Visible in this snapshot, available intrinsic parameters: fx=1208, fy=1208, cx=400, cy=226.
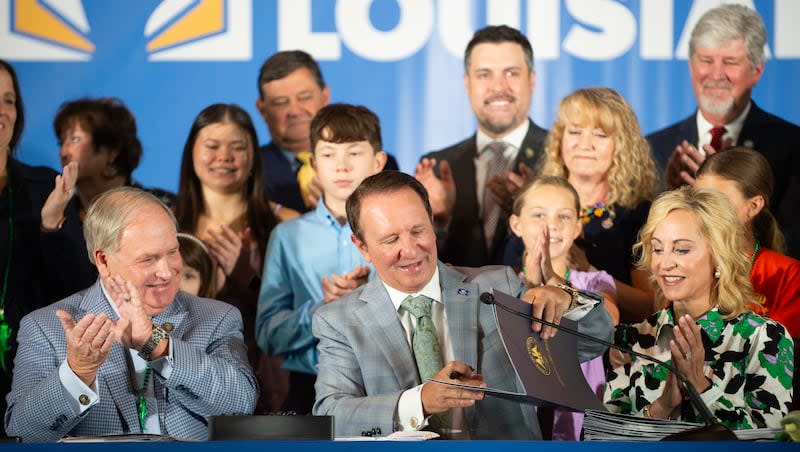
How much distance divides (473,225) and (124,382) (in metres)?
2.20

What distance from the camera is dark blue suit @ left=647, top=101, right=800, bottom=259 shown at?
17.7 feet

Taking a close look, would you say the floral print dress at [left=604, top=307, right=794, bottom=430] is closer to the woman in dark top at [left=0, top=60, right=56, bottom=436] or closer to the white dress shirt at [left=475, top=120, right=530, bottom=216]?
the white dress shirt at [left=475, top=120, right=530, bottom=216]

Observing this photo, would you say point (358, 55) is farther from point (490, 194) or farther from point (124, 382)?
point (124, 382)

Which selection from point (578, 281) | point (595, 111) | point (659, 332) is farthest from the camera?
point (595, 111)

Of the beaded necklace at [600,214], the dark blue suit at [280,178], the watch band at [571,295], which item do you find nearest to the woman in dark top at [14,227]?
the dark blue suit at [280,178]

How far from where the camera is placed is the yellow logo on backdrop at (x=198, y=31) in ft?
19.1

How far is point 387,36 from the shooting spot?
5.78 metres

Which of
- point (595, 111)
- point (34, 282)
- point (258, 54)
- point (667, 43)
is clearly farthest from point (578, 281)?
point (34, 282)

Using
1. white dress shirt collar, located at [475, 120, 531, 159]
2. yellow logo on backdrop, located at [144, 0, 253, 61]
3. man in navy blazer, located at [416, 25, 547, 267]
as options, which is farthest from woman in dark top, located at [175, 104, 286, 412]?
white dress shirt collar, located at [475, 120, 531, 159]

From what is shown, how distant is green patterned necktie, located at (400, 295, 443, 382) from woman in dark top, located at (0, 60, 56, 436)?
203 cm

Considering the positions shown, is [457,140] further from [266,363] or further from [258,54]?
[266,363]

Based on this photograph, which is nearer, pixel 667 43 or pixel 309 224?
pixel 309 224

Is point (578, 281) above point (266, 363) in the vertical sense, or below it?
above

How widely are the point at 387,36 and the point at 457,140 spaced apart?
60 cm
